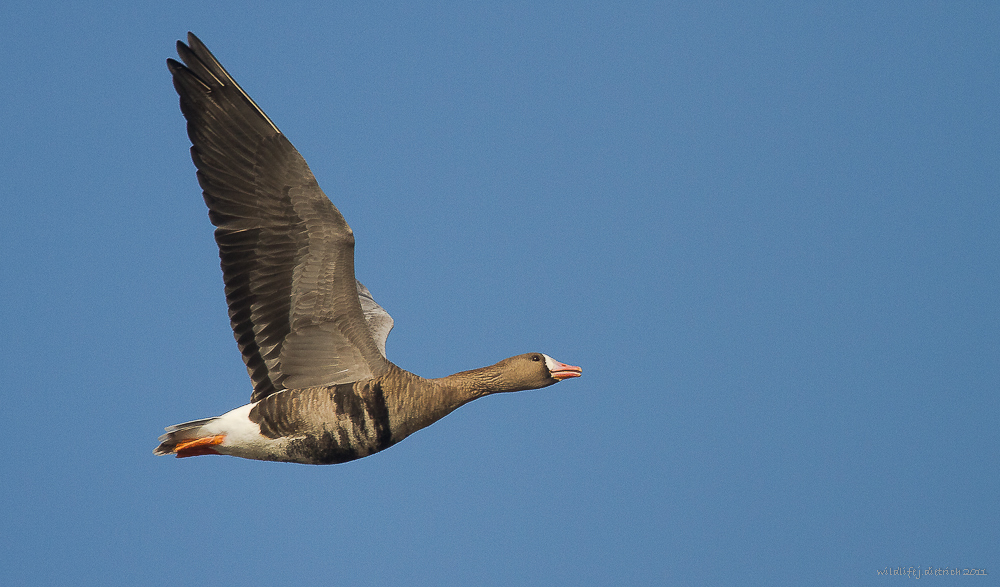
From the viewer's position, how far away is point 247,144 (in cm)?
1011

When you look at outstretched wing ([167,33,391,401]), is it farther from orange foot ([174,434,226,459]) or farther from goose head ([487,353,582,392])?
goose head ([487,353,582,392])

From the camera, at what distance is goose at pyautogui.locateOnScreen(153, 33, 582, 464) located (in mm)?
10055

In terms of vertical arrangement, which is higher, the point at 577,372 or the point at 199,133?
the point at 199,133

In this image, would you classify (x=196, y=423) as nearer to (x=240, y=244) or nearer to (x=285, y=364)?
(x=285, y=364)

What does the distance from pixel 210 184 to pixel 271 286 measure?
1303mm

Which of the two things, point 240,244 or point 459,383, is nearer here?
point 240,244

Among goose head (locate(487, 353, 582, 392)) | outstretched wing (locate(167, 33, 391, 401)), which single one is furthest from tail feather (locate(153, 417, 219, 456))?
goose head (locate(487, 353, 582, 392))

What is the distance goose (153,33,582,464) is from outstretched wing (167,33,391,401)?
12mm

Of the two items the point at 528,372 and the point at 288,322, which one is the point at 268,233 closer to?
the point at 288,322

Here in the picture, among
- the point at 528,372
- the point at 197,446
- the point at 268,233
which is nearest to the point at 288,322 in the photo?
the point at 268,233

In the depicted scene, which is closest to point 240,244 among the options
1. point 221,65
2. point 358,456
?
point 221,65

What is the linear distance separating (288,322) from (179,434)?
192 centimetres

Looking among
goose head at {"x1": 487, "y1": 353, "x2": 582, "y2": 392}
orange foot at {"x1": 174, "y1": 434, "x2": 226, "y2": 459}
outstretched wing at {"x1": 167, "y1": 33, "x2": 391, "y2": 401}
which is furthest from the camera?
goose head at {"x1": 487, "y1": 353, "x2": 582, "y2": 392}

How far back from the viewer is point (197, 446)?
10.8 metres
